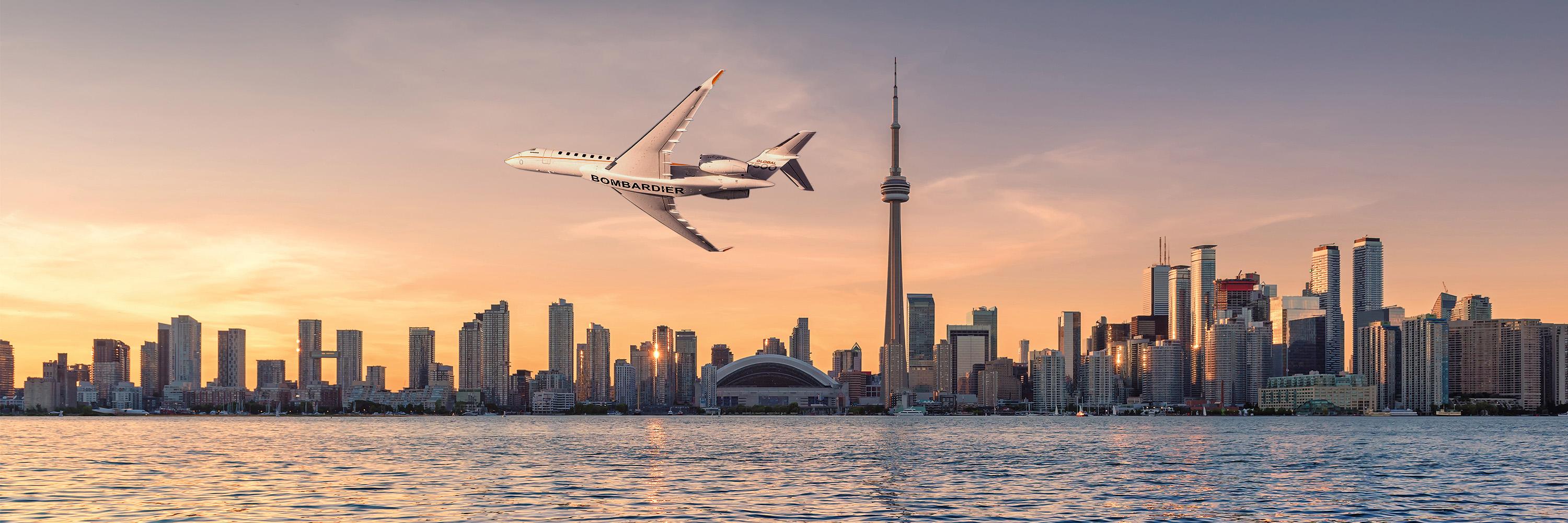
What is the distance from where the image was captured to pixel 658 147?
56.1 m

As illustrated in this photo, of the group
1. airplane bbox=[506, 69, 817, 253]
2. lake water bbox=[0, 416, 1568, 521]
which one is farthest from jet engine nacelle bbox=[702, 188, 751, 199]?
lake water bbox=[0, 416, 1568, 521]

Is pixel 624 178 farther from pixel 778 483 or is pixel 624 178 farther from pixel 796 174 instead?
pixel 778 483

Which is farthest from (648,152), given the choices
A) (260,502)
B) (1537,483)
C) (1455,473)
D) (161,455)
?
(161,455)

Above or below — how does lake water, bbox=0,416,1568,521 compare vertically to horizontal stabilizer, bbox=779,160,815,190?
below

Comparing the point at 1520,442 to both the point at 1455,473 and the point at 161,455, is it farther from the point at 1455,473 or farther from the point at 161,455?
the point at 161,455

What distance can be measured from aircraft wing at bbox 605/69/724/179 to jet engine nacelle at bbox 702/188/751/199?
2100 millimetres

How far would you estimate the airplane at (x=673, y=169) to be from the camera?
55562 millimetres

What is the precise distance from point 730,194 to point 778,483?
118ft

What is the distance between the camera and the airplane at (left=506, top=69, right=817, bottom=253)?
55.6 metres

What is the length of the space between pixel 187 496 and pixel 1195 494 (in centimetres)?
5981

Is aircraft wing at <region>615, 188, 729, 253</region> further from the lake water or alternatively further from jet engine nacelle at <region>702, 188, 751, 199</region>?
the lake water

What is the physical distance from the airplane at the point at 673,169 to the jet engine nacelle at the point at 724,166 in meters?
0.02

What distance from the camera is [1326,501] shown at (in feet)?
257

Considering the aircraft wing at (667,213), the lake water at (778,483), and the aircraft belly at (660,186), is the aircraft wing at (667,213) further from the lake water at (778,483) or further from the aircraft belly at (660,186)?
the lake water at (778,483)
